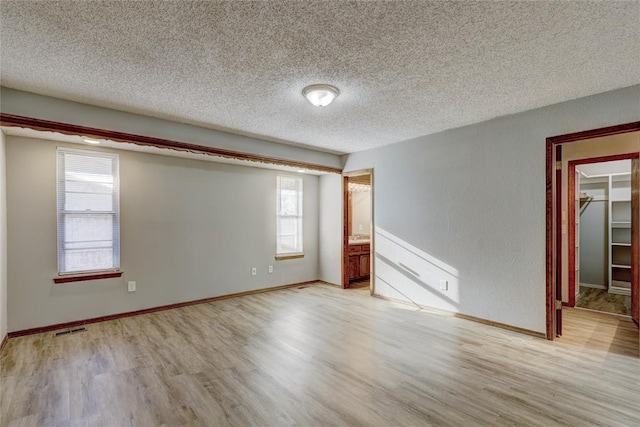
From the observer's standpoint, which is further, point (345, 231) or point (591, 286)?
point (345, 231)

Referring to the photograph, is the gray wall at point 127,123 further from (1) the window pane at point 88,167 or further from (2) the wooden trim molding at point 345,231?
(2) the wooden trim molding at point 345,231

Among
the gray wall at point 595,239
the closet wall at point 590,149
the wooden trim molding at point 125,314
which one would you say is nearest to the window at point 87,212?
the wooden trim molding at point 125,314

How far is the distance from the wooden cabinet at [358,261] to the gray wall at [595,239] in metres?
3.93

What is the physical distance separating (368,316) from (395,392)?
184cm

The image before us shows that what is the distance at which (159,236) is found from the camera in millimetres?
4527

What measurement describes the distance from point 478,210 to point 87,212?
5.02 meters

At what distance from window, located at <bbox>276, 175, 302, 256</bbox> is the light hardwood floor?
2.21 m

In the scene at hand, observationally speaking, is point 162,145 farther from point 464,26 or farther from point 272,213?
point 464,26

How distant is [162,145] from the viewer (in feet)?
12.1

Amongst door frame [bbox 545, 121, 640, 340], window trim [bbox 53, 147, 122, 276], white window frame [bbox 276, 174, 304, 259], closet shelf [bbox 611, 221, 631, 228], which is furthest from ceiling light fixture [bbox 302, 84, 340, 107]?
closet shelf [bbox 611, 221, 631, 228]

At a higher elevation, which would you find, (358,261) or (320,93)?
(320,93)

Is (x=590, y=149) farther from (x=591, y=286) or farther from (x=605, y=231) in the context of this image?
(x=591, y=286)

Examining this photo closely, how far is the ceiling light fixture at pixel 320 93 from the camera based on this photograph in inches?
110

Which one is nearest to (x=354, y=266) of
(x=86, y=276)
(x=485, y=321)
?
(x=485, y=321)
